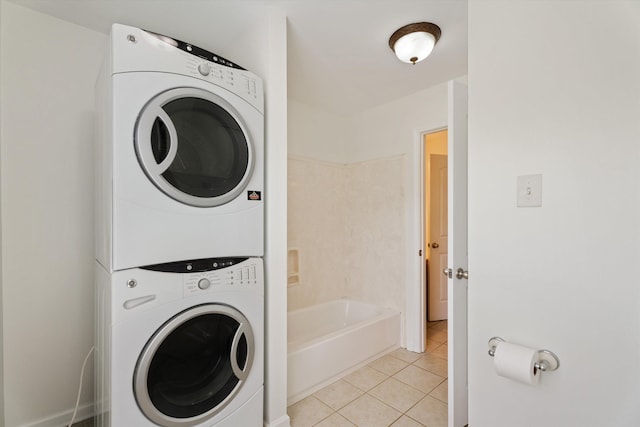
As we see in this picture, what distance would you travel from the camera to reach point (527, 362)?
3.14 feet

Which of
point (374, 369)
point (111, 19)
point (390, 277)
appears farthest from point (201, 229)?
point (390, 277)

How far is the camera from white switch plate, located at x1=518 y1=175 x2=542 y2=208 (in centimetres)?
100

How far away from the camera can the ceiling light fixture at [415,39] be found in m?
1.73

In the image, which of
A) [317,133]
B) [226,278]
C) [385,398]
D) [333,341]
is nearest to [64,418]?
[226,278]

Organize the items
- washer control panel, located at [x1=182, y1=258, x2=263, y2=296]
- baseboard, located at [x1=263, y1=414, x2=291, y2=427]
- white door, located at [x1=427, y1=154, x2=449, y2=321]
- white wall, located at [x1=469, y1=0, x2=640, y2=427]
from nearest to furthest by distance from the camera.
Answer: white wall, located at [x1=469, y1=0, x2=640, y2=427]
washer control panel, located at [x1=182, y1=258, x2=263, y2=296]
baseboard, located at [x1=263, y1=414, x2=291, y2=427]
white door, located at [x1=427, y1=154, x2=449, y2=321]

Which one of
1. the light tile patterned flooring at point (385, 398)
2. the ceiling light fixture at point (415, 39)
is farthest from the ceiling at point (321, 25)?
the light tile patterned flooring at point (385, 398)

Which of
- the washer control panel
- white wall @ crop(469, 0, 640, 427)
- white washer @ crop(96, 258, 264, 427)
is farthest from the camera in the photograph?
the washer control panel

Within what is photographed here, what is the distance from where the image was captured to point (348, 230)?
10.9 ft

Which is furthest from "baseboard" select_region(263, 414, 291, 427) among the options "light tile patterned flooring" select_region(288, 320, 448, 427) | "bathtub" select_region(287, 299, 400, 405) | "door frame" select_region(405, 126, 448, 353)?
"door frame" select_region(405, 126, 448, 353)

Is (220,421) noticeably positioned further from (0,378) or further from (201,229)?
(0,378)

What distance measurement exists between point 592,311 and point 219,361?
1485mm

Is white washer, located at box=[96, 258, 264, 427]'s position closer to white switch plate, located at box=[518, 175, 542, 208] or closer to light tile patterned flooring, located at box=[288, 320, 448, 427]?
light tile patterned flooring, located at box=[288, 320, 448, 427]

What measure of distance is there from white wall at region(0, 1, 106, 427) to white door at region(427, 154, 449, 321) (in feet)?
10.8

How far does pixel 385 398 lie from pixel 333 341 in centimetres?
51
